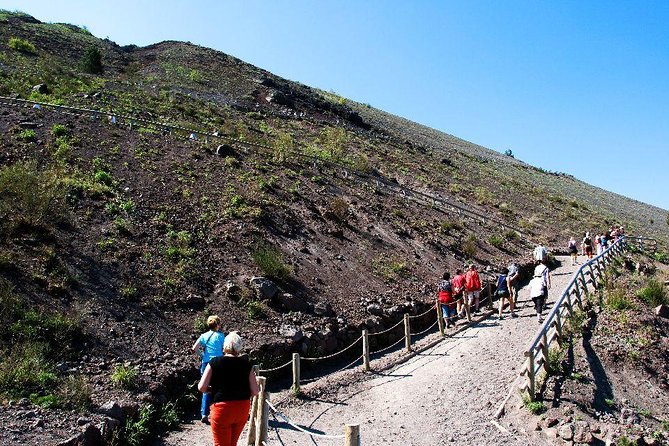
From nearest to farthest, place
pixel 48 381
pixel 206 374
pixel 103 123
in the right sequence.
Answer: pixel 206 374, pixel 48 381, pixel 103 123

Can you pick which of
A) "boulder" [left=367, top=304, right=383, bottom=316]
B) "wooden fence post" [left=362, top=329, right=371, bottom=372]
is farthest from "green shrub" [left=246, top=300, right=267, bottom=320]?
"boulder" [left=367, top=304, right=383, bottom=316]

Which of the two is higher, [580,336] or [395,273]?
[580,336]

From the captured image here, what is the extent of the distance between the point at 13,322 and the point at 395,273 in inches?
469

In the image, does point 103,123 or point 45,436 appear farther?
point 103,123

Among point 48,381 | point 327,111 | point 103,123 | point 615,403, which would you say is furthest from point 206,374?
point 327,111

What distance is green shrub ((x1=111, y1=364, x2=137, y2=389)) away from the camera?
8891 millimetres

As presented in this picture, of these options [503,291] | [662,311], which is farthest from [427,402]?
[662,311]

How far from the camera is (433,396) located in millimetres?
9789

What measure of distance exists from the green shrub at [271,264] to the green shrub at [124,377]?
5.70m

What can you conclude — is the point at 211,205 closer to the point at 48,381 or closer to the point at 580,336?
the point at 48,381

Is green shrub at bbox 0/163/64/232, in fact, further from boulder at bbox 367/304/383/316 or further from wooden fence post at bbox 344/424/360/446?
wooden fence post at bbox 344/424/360/446

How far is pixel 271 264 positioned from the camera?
1461cm

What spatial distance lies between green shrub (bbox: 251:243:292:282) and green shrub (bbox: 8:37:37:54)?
118ft

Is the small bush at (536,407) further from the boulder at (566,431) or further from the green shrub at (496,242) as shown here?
the green shrub at (496,242)
